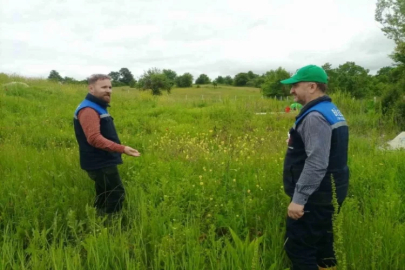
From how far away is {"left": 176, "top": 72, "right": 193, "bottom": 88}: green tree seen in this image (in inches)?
3824

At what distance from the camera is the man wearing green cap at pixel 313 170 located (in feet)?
7.49

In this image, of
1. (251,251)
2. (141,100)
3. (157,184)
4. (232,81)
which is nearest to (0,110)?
(141,100)

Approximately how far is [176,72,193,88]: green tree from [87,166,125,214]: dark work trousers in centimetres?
9437

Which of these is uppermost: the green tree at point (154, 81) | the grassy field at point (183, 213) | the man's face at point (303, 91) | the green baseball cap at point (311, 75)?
the green tree at point (154, 81)

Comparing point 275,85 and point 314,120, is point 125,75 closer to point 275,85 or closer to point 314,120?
point 275,85

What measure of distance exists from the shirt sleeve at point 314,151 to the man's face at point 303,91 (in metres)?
0.26

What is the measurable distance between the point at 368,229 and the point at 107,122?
113 inches

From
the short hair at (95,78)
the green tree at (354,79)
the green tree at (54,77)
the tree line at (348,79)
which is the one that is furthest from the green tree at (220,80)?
the short hair at (95,78)

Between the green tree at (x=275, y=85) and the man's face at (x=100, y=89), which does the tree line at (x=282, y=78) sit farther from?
the man's face at (x=100, y=89)

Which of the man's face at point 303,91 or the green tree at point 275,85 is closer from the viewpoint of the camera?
the man's face at point 303,91

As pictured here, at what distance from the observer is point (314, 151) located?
2258 mm

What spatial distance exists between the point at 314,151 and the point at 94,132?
2.26 metres

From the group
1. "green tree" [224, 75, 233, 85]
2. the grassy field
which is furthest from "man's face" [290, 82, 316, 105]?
"green tree" [224, 75, 233, 85]

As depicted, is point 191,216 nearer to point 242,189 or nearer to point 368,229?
point 242,189
